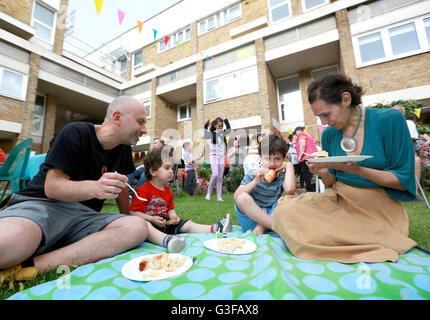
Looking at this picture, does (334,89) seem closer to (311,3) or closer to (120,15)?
(120,15)

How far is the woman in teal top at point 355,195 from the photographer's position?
54.6 inches

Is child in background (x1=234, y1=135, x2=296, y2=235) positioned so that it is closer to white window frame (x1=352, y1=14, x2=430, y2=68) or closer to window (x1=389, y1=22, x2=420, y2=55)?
white window frame (x1=352, y1=14, x2=430, y2=68)

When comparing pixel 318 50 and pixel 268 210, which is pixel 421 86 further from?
pixel 268 210

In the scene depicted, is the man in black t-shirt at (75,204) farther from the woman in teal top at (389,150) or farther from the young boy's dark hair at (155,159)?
the woman in teal top at (389,150)

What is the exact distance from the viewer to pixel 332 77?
66.2 inches

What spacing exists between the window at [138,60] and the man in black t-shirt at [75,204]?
1786cm

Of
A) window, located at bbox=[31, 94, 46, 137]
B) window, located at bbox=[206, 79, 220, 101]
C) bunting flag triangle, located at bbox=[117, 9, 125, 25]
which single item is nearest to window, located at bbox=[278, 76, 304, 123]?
window, located at bbox=[206, 79, 220, 101]

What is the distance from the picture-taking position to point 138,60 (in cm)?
1709

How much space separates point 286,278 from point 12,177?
4785mm

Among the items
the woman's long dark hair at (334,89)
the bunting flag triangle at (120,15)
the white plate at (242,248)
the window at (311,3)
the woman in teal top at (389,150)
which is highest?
the window at (311,3)

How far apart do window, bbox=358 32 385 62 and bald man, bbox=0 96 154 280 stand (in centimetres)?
1043

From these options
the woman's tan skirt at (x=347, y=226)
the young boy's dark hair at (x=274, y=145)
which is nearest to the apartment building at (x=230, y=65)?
the young boy's dark hair at (x=274, y=145)

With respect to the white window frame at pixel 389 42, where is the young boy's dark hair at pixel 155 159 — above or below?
below
